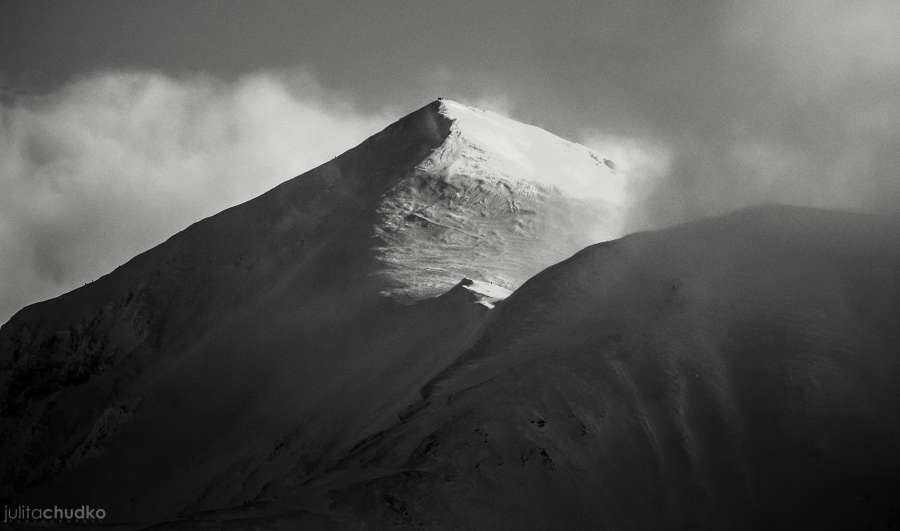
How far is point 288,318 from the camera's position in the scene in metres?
57.5

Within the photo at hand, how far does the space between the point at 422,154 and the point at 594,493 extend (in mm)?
49197

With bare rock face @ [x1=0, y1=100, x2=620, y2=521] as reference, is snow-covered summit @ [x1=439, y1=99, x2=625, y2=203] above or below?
above

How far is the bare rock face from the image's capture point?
4388 centimetres

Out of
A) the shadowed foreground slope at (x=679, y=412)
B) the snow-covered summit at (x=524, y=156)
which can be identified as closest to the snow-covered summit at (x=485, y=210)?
the snow-covered summit at (x=524, y=156)

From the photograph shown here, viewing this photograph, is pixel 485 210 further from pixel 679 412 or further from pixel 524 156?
pixel 679 412

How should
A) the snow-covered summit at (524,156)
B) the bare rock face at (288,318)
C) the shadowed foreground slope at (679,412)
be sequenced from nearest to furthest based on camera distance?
the shadowed foreground slope at (679,412), the bare rock face at (288,318), the snow-covered summit at (524,156)

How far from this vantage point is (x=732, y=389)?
27672 mm

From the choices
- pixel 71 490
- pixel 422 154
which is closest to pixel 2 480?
pixel 71 490

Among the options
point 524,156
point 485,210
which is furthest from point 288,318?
point 524,156

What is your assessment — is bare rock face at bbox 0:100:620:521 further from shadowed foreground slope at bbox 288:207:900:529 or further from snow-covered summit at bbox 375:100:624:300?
shadowed foreground slope at bbox 288:207:900:529

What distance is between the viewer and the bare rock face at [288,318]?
4388 centimetres

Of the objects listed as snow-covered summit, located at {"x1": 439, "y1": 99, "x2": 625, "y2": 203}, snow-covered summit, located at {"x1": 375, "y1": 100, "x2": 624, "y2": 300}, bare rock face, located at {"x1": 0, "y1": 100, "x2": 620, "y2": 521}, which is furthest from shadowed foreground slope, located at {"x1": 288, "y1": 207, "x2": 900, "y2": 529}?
snow-covered summit, located at {"x1": 439, "y1": 99, "x2": 625, "y2": 203}

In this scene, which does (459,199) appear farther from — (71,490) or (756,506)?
(756,506)

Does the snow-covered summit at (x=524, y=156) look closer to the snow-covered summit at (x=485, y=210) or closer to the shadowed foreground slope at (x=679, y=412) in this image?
the snow-covered summit at (x=485, y=210)
